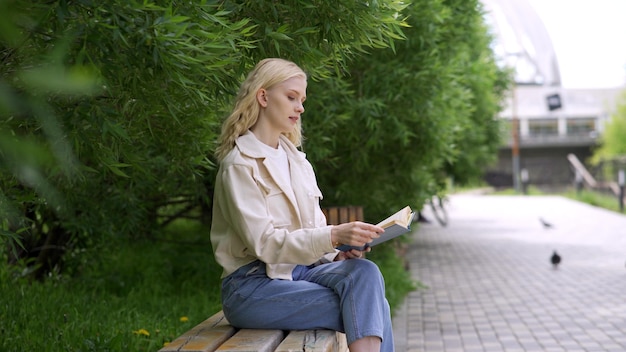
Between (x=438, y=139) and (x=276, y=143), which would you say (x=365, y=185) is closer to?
(x=438, y=139)

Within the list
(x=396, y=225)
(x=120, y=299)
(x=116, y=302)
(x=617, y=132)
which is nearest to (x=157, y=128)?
(x=396, y=225)

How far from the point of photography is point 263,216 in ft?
10.9

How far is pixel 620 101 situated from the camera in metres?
56.0

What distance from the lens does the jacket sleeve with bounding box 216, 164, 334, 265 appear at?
3.29m

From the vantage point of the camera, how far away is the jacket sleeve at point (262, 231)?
3.29 m

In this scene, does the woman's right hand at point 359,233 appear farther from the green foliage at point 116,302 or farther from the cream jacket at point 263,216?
the green foliage at point 116,302

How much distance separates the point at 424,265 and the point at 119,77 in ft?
34.0

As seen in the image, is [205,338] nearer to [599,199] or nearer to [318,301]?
[318,301]

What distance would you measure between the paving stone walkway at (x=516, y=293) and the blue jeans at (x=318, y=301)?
3.01 m

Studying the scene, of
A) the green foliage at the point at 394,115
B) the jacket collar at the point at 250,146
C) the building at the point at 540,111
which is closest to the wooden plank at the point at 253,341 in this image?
the jacket collar at the point at 250,146

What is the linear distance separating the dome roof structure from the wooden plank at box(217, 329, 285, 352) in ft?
214

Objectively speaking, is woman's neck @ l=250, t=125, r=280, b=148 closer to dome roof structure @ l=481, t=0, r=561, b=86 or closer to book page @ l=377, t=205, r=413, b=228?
book page @ l=377, t=205, r=413, b=228

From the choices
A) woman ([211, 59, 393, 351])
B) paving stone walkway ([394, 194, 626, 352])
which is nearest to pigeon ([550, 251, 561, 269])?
paving stone walkway ([394, 194, 626, 352])

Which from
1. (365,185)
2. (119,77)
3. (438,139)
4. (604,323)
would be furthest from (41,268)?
(119,77)
